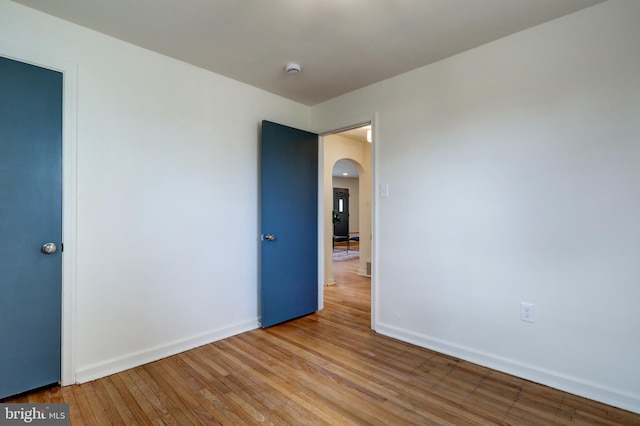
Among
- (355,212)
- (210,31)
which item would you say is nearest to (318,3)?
(210,31)

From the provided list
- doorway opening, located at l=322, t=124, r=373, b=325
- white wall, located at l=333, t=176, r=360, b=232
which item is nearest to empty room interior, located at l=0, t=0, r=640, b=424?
doorway opening, located at l=322, t=124, r=373, b=325

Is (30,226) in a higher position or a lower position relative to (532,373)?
higher

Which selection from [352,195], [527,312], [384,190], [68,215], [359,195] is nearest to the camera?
[68,215]

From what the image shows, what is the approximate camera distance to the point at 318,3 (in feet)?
6.05

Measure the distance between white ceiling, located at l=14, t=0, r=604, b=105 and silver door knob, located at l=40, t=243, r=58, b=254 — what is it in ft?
4.98

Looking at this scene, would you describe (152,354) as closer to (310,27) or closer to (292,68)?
(292,68)

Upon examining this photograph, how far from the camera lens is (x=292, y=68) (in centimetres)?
263

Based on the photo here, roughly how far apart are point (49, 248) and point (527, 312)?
3.30m

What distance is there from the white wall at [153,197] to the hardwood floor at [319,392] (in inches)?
13.3

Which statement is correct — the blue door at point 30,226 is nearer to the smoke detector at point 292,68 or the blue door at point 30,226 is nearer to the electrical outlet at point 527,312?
the smoke detector at point 292,68

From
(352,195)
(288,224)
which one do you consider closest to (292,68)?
(288,224)

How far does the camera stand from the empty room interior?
1.85 meters

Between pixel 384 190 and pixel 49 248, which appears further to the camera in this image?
pixel 384 190

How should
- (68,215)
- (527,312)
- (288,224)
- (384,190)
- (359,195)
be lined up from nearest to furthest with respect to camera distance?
(68,215)
(527,312)
(384,190)
(288,224)
(359,195)
